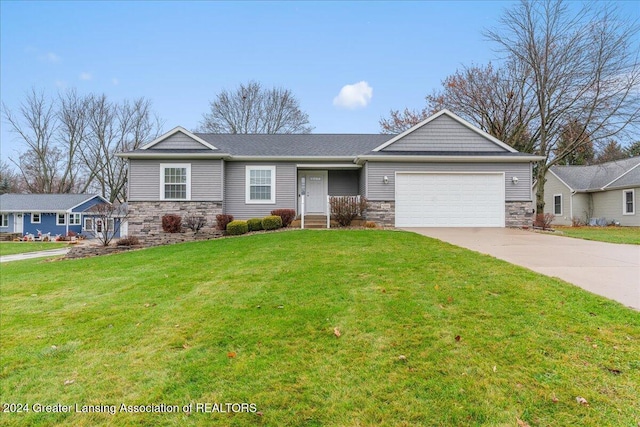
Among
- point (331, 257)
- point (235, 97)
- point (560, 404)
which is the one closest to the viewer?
point (560, 404)

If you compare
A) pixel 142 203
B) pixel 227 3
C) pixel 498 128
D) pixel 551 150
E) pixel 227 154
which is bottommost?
pixel 142 203

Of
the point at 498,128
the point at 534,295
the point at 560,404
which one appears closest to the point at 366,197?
the point at 534,295

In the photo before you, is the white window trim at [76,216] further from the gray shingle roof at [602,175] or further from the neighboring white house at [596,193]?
the gray shingle roof at [602,175]

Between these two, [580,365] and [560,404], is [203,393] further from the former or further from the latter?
[580,365]

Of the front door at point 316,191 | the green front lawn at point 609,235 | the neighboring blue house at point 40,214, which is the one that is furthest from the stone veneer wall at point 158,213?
the neighboring blue house at point 40,214

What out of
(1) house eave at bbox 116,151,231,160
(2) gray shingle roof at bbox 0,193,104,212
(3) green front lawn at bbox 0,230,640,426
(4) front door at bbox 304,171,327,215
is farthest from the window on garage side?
(2) gray shingle roof at bbox 0,193,104,212

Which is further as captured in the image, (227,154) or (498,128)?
(498,128)

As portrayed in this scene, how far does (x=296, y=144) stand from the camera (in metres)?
15.6

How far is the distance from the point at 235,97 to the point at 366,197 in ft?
75.3

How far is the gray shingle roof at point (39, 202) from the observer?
86.7ft

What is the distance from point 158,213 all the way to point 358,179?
885 centimetres

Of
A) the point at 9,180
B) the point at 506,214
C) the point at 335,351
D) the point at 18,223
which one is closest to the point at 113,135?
the point at 18,223

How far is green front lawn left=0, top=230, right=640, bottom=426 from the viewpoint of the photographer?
2.19 m

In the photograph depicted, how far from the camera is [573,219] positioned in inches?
812
